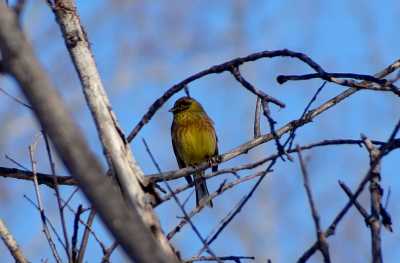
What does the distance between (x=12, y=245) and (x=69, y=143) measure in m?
1.55

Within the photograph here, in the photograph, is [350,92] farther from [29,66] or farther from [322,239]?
[29,66]

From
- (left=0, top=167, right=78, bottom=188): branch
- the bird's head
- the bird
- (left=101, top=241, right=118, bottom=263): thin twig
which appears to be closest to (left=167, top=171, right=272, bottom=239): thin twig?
(left=101, top=241, right=118, bottom=263): thin twig

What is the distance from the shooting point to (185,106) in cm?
826

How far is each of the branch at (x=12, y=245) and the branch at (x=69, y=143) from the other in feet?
4.78

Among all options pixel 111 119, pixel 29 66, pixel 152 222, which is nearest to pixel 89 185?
pixel 29 66

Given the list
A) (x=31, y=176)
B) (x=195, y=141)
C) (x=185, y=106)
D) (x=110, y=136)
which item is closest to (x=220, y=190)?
(x=110, y=136)

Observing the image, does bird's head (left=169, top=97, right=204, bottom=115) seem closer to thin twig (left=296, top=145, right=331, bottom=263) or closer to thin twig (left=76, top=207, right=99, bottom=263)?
thin twig (left=76, top=207, right=99, bottom=263)

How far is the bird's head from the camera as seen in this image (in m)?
8.21

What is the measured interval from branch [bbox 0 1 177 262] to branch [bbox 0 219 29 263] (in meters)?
1.46

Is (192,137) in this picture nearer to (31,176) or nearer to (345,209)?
(31,176)

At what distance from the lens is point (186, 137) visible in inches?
302

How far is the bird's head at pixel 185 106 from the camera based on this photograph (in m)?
8.21

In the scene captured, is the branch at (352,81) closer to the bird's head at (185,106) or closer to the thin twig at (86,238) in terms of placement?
the thin twig at (86,238)

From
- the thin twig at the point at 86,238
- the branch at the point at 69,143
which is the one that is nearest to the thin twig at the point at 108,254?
the thin twig at the point at 86,238
